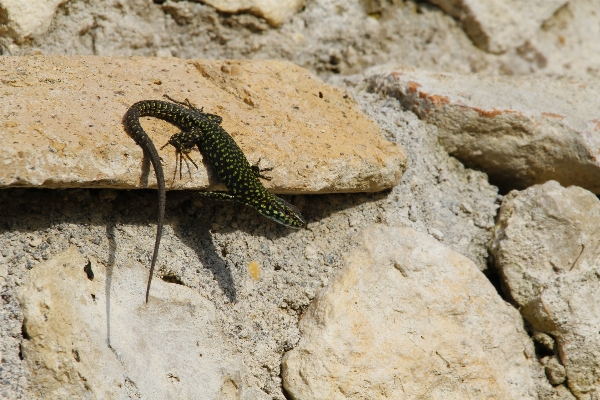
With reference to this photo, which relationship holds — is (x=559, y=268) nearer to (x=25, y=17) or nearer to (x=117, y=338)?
(x=117, y=338)

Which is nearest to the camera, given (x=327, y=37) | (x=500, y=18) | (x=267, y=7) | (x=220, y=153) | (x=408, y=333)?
(x=408, y=333)

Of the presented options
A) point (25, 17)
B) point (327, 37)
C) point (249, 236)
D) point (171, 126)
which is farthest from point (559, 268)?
point (25, 17)

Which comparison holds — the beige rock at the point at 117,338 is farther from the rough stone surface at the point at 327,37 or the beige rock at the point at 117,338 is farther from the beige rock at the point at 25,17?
the rough stone surface at the point at 327,37

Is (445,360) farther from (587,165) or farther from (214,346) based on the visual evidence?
(587,165)

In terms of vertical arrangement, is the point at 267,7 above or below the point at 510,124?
below

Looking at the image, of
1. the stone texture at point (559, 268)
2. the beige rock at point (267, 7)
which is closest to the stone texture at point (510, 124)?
the stone texture at point (559, 268)

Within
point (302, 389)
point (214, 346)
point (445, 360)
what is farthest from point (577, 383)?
point (214, 346)
